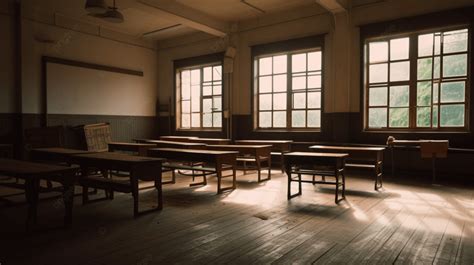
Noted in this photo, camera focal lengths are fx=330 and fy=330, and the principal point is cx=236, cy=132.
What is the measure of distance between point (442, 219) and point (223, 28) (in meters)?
6.94

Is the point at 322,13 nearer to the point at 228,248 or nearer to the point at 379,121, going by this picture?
the point at 379,121

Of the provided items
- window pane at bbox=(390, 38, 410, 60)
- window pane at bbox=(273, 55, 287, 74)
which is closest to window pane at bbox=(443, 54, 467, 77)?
window pane at bbox=(390, 38, 410, 60)

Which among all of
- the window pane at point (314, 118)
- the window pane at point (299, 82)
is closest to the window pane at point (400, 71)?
the window pane at point (314, 118)

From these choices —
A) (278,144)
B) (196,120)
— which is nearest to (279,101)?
(278,144)

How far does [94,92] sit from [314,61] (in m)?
5.91

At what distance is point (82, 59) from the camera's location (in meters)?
8.76

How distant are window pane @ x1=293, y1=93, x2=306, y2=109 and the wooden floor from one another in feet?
11.3

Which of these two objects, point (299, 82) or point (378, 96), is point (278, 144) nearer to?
point (299, 82)

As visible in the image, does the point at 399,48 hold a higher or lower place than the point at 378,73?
higher

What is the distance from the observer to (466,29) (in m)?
6.01

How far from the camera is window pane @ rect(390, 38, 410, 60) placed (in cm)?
661

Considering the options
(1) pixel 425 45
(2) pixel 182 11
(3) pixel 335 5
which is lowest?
(1) pixel 425 45

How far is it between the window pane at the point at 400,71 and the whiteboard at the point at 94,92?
713 cm

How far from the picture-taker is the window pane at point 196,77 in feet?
32.9
